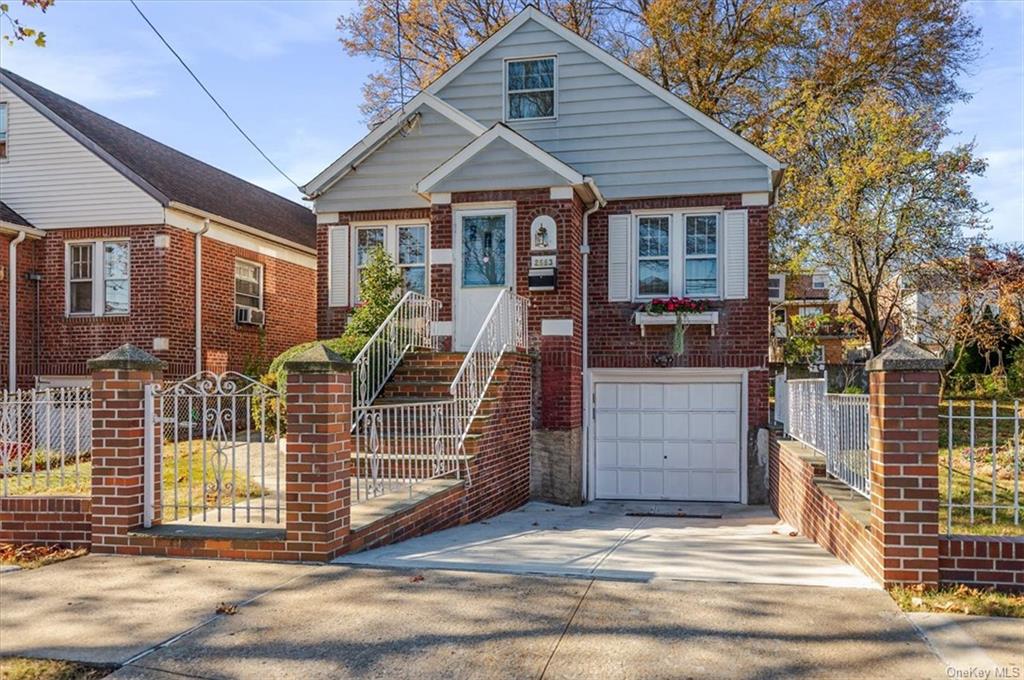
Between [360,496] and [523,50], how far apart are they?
949 centimetres

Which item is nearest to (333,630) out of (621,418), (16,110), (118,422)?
(118,422)

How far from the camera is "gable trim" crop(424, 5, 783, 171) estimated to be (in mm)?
13281

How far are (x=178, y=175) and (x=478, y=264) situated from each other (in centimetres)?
856

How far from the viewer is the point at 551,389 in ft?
41.0

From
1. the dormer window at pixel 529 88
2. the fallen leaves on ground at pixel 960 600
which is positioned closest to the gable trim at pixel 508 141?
the dormer window at pixel 529 88

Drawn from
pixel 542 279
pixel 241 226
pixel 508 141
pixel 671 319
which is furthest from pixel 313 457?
pixel 241 226

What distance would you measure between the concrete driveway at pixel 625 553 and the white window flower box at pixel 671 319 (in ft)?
13.1

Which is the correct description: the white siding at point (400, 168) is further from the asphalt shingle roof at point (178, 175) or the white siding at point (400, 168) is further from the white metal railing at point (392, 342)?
the asphalt shingle roof at point (178, 175)

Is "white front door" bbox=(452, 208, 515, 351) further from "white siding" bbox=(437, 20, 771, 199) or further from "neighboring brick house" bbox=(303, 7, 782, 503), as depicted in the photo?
"white siding" bbox=(437, 20, 771, 199)

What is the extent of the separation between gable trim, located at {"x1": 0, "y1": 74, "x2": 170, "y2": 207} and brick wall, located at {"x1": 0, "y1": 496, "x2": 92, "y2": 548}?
367 inches

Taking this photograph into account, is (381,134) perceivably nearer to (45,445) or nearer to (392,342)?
(392,342)

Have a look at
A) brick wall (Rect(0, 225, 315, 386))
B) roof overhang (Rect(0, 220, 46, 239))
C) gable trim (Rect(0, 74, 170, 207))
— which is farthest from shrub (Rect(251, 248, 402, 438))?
roof overhang (Rect(0, 220, 46, 239))

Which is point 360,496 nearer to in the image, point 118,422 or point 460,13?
point 118,422

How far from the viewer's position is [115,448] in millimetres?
6508
